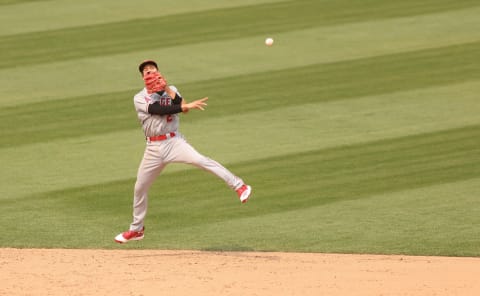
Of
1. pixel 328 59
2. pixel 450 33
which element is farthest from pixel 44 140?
pixel 450 33

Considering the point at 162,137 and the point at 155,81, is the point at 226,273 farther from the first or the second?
the point at 155,81

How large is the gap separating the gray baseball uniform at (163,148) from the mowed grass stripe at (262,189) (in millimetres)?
1104

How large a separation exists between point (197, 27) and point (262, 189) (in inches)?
254

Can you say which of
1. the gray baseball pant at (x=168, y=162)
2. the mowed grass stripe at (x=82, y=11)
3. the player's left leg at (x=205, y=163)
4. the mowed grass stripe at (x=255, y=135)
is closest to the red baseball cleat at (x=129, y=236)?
the gray baseball pant at (x=168, y=162)

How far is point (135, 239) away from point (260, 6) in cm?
956

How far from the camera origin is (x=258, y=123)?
48.2 ft

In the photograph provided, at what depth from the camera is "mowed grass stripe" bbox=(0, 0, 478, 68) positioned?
1750 centimetres

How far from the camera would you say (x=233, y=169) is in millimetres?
13148

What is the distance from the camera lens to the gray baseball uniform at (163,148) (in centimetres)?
1018

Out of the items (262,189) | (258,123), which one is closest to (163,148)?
(262,189)

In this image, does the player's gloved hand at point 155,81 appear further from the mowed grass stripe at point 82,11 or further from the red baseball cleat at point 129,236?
the mowed grass stripe at point 82,11

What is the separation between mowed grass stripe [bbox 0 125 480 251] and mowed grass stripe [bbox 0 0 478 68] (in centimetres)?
491

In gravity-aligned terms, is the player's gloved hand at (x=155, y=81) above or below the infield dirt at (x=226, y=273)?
above

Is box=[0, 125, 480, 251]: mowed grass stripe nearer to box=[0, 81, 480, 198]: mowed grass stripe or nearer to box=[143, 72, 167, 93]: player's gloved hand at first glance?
box=[0, 81, 480, 198]: mowed grass stripe
